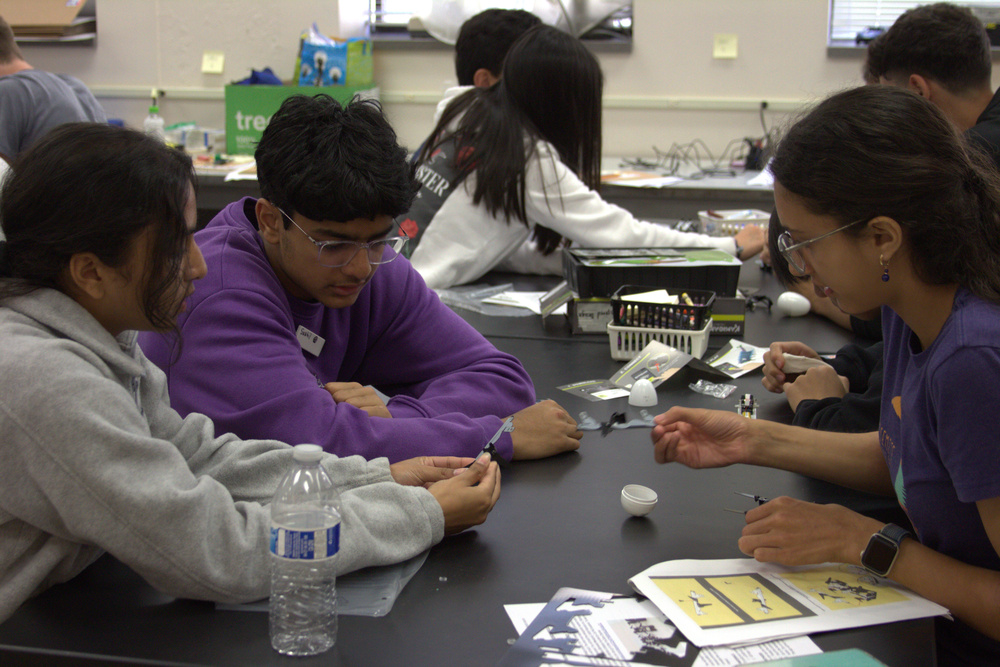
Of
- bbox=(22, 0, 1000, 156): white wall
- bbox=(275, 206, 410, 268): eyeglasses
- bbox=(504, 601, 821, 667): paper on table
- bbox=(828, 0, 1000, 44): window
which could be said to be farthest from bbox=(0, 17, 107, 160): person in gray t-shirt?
bbox=(828, 0, 1000, 44): window

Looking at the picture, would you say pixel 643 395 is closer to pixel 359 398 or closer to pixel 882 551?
pixel 359 398

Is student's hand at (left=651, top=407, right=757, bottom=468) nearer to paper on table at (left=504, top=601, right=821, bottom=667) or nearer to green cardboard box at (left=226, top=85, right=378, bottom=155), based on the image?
paper on table at (left=504, top=601, right=821, bottom=667)

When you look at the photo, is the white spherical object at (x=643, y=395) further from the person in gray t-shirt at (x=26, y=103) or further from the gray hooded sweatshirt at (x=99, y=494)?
the person in gray t-shirt at (x=26, y=103)

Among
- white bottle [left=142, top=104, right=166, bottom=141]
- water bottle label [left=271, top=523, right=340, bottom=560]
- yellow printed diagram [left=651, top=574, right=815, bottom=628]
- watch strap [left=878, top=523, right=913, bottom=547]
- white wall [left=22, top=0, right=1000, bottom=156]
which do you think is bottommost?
yellow printed diagram [left=651, top=574, right=815, bottom=628]

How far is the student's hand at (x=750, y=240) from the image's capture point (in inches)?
105

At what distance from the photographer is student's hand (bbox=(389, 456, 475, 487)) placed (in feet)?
3.81

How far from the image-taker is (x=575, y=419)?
154 centimetres

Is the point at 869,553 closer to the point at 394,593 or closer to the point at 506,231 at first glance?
the point at 394,593

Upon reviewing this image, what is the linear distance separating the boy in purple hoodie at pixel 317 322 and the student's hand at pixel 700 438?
0.18 metres

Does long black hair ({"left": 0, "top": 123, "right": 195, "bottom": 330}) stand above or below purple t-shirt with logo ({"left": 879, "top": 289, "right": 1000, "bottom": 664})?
above

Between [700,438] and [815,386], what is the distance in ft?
1.46

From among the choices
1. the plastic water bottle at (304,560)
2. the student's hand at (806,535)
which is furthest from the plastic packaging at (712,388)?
the plastic water bottle at (304,560)

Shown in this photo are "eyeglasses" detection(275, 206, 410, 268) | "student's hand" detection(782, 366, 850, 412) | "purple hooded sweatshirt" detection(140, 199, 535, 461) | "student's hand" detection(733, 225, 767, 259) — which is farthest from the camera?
"student's hand" detection(733, 225, 767, 259)

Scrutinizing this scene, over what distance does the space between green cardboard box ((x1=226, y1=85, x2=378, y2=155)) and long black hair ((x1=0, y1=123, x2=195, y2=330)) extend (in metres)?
3.37
